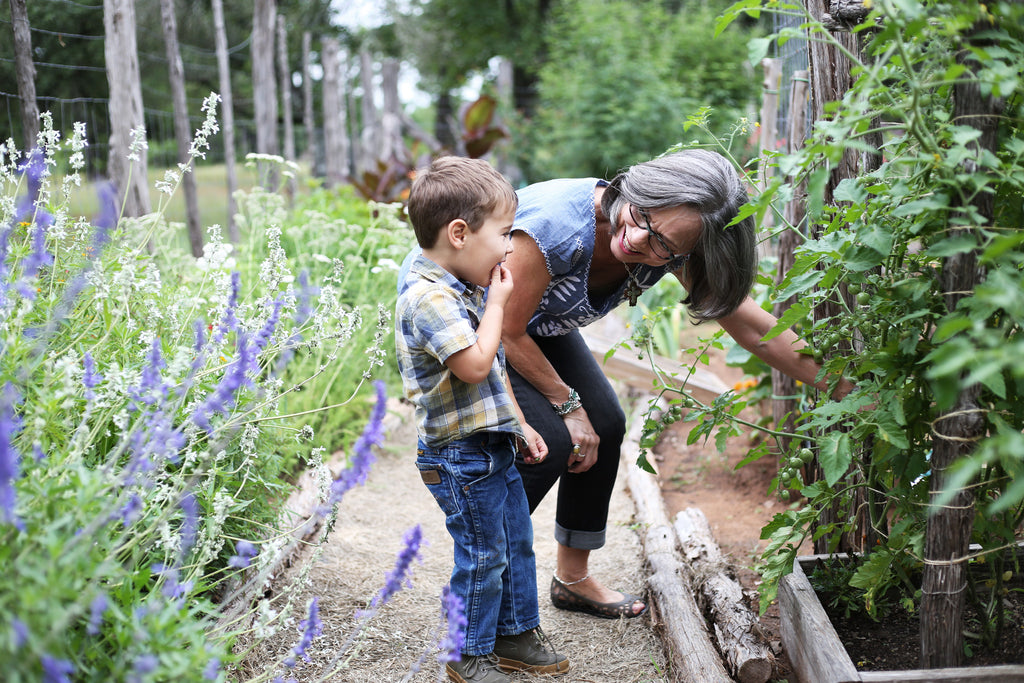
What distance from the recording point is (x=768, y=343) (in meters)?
2.42

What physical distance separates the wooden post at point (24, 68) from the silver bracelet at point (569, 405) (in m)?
2.31

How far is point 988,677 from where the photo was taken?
169cm

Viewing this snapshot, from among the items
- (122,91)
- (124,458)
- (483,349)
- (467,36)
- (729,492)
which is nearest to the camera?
(483,349)

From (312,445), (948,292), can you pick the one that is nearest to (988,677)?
(948,292)

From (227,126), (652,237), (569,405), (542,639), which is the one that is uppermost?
(227,126)

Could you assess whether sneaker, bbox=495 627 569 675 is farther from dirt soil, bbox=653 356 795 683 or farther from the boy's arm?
the boy's arm

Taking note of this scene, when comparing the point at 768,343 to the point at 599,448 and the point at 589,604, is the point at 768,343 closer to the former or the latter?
the point at 599,448

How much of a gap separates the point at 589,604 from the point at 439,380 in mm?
1147

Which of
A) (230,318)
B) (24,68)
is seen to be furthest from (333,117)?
(230,318)

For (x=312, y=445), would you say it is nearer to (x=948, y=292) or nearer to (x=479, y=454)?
(x=479, y=454)

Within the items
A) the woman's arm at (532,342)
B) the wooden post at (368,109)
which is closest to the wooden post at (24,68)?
the woman's arm at (532,342)

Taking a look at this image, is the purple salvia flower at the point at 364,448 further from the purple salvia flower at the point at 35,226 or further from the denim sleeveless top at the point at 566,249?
the denim sleeveless top at the point at 566,249

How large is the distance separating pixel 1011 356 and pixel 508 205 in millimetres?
1233

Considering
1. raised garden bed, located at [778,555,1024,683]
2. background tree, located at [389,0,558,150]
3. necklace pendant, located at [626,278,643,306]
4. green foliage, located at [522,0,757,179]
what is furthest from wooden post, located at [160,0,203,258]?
background tree, located at [389,0,558,150]
